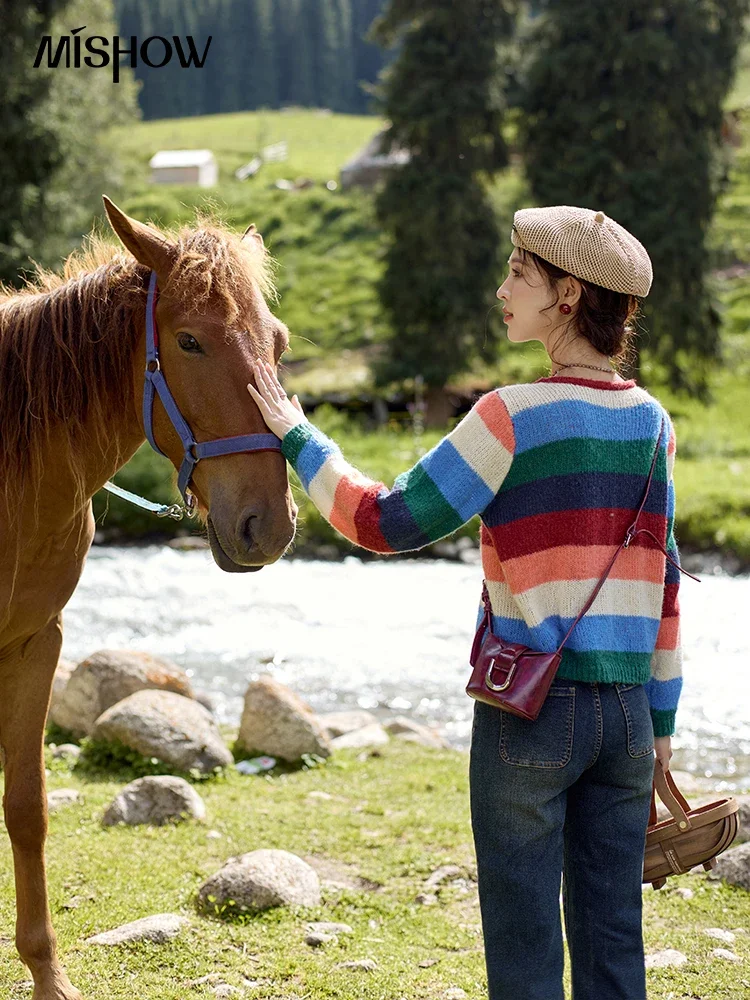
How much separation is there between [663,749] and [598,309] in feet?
3.43

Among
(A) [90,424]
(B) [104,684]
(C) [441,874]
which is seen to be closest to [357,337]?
(B) [104,684]

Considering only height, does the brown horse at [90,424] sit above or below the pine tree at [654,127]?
below

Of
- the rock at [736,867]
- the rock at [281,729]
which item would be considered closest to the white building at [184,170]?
the rock at [281,729]

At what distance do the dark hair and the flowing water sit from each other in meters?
4.49

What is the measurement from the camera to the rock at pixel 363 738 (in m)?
6.30

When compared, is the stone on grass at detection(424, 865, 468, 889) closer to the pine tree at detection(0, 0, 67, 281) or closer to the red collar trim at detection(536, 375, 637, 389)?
the red collar trim at detection(536, 375, 637, 389)

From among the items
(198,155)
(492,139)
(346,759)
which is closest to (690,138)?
(492,139)

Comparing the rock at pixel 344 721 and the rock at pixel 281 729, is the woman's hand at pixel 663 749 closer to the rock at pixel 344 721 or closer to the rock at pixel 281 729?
the rock at pixel 281 729

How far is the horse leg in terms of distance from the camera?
3.03 m

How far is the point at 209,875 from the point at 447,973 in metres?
1.13

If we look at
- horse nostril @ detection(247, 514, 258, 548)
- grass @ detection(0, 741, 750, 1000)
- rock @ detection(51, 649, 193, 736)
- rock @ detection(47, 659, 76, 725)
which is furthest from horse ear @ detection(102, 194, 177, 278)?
rock @ detection(51, 649, 193, 736)

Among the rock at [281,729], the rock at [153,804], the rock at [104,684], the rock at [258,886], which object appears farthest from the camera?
the rock at [104,684]

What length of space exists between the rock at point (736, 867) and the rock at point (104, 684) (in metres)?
3.38

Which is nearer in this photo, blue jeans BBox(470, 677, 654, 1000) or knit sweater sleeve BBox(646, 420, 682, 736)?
blue jeans BBox(470, 677, 654, 1000)
